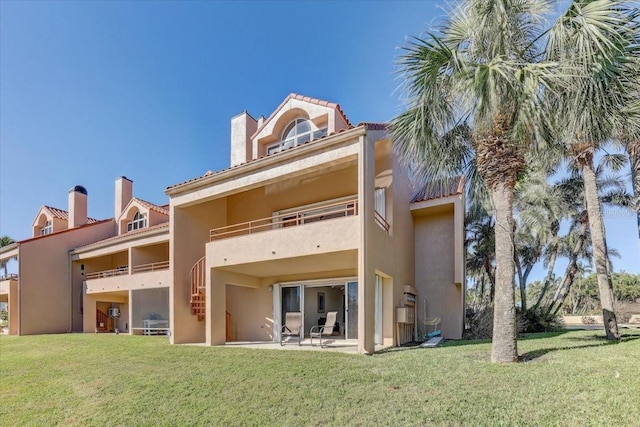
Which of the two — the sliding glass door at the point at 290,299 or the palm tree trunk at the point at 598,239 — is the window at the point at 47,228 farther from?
the palm tree trunk at the point at 598,239

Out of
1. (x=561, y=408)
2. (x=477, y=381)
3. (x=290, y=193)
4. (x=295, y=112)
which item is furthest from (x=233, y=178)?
(x=561, y=408)

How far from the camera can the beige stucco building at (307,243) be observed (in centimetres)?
1219

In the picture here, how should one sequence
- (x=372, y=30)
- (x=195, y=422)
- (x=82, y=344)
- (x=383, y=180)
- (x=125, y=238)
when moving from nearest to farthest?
(x=195, y=422) < (x=383, y=180) < (x=82, y=344) < (x=372, y=30) < (x=125, y=238)

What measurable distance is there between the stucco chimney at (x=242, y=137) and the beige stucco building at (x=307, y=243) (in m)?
0.06

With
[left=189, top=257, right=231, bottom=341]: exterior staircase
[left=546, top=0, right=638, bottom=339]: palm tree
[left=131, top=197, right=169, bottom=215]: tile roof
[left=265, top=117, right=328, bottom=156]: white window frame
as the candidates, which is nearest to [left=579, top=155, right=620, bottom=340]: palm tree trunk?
[left=546, top=0, right=638, bottom=339]: palm tree

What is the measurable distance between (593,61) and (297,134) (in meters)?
11.3

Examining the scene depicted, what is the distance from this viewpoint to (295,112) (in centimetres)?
1705

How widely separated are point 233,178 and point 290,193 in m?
3.12

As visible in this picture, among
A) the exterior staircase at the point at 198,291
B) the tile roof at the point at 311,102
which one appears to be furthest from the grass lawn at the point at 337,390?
the tile roof at the point at 311,102

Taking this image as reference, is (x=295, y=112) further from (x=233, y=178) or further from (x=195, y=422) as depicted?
(x=195, y=422)

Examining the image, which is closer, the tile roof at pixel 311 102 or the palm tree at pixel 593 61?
the palm tree at pixel 593 61

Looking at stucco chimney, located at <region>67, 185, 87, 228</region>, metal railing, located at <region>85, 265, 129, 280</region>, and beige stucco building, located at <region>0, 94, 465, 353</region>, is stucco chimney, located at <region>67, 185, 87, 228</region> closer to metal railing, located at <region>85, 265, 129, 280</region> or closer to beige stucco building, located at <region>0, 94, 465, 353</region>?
metal railing, located at <region>85, 265, 129, 280</region>

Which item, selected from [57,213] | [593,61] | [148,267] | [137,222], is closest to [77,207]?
[57,213]

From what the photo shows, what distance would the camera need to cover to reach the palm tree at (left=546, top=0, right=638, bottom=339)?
8.04m
